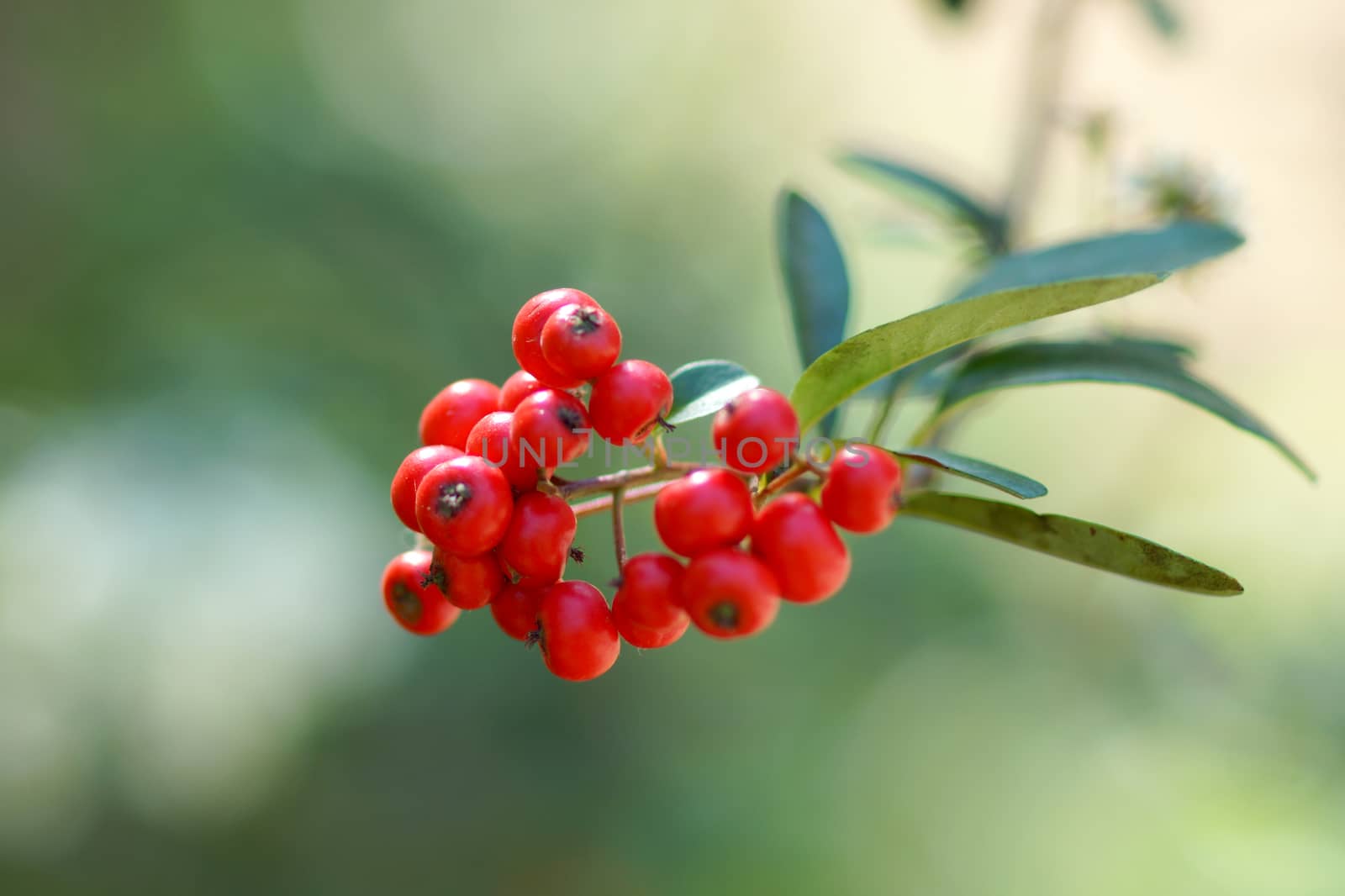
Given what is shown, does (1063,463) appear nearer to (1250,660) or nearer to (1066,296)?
(1250,660)

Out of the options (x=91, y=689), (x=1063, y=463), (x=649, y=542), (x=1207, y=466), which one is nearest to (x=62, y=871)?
(x=91, y=689)

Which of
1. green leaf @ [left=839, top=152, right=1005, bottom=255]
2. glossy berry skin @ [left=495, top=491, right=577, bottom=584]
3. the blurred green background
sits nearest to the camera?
glossy berry skin @ [left=495, top=491, right=577, bottom=584]

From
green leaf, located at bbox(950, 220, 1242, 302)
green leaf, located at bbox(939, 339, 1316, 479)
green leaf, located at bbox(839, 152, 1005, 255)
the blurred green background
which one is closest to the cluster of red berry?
green leaf, located at bbox(939, 339, 1316, 479)

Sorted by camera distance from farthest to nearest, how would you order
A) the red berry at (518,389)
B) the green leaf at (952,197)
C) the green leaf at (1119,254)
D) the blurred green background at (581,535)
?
the blurred green background at (581,535) < the green leaf at (952,197) < the green leaf at (1119,254) < the red berry at (518,389)

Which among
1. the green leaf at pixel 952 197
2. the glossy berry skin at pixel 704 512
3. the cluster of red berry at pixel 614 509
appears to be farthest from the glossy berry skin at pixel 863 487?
the green leaf at pixel 952 197

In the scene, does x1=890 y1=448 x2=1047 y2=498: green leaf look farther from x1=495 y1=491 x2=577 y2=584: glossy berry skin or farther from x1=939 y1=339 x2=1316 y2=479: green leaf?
x1=495 y1=491 x2=577 y2=584: glossy berry skin

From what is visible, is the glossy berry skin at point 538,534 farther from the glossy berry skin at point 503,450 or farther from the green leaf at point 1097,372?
the green leaf at point 1097,372

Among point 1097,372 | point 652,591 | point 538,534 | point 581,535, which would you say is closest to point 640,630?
point 652,591
